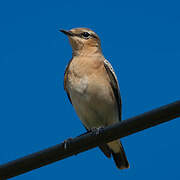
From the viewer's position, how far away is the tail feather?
930 centimetres

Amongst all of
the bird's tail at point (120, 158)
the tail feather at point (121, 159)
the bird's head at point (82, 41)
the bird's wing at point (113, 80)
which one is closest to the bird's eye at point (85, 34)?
the bird's head at point (82, 41)

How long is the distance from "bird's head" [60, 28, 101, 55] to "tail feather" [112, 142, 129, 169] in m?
2.64

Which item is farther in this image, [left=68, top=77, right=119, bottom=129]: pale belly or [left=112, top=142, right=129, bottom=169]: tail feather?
[left=112, top=142, right=129, bottom=169]: tail feather

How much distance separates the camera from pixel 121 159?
9438 millimetres

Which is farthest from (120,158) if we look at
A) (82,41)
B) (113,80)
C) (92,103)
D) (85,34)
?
(85,34)

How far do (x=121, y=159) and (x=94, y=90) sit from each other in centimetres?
210

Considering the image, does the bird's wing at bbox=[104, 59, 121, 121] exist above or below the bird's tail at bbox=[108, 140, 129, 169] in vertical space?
above

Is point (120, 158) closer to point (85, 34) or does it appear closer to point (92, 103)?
point (92, 103)

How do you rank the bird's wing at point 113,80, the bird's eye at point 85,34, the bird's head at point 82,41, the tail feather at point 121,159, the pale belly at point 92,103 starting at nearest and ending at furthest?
A: the pale belly at point 92,103, the bird's wing at point 113,80, the tail feather at point 121,159, the bird's head at point 82,41, the bird's eye at point 85,34

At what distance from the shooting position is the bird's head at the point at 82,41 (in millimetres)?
9711

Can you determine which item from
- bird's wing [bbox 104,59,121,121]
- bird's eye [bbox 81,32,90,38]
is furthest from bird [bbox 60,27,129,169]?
bird's eye [bbox 81,32,90,38]

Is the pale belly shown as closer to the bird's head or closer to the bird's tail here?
the bird's tail

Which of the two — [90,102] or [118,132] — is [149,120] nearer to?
[118,132]

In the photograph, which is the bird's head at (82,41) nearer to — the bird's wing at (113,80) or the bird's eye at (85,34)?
the bird's eye at (85,34)
